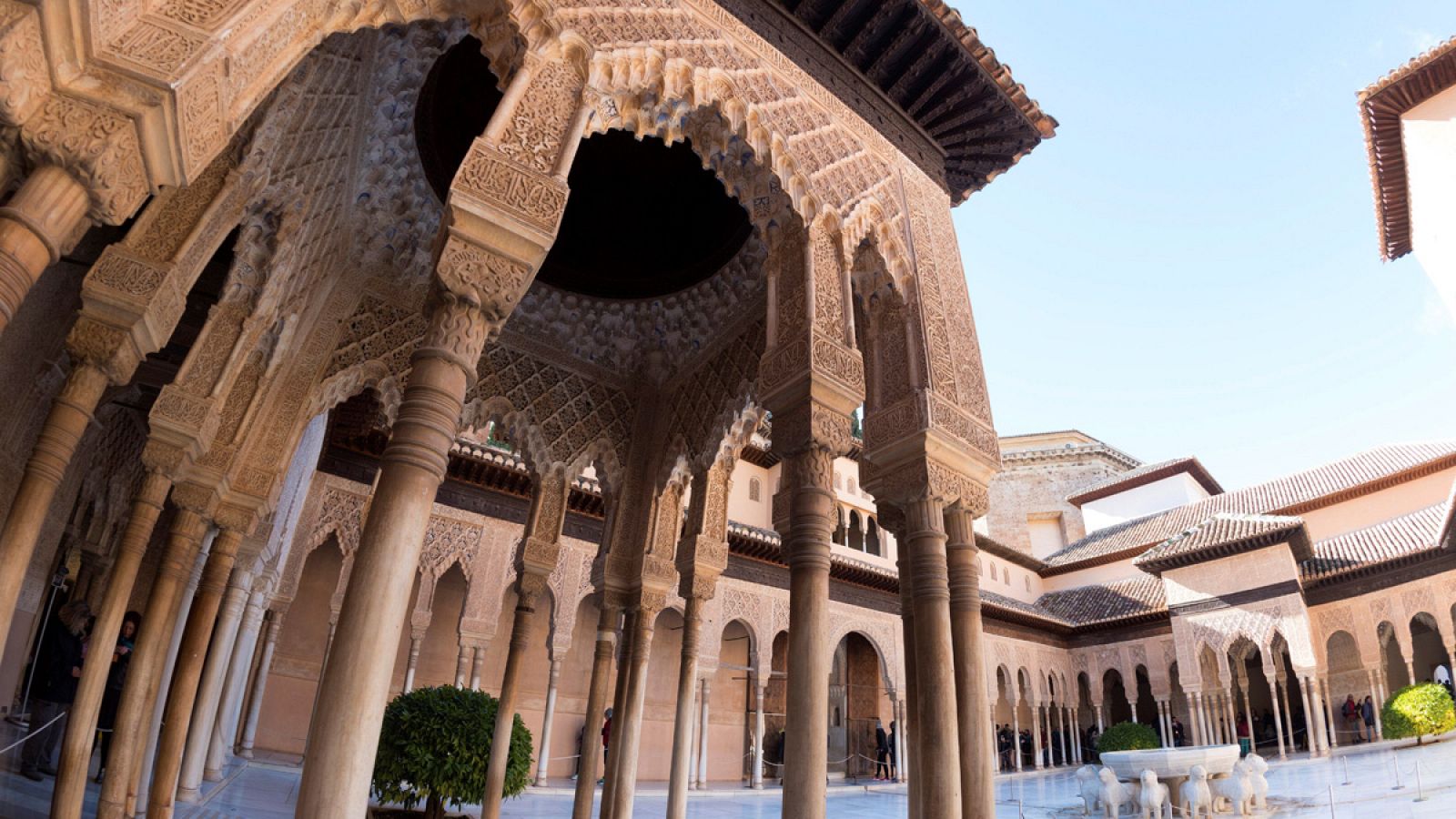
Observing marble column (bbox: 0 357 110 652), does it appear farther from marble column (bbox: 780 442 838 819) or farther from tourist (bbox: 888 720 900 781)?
tourist (bbox: 888 720 900 781)

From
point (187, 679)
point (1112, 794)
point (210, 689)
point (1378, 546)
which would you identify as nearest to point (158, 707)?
point (210, 689)

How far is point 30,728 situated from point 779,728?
52.4ft

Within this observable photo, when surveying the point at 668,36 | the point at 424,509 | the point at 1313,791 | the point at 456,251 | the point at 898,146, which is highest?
the point at 898,146

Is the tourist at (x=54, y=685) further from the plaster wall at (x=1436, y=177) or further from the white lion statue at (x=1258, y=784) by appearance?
the plaster wall at (x=1436, y=177)

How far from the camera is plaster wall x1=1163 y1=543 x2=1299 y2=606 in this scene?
67.1ft

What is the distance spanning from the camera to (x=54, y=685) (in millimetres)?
6379

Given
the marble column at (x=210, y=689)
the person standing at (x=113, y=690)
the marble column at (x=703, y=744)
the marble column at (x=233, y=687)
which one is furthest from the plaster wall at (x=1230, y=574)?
the person standing at (x=113, y=690)

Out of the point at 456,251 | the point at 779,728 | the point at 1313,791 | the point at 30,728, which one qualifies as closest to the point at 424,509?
the point at 456,251

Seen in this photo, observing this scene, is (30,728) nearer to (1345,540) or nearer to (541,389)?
(541,389)

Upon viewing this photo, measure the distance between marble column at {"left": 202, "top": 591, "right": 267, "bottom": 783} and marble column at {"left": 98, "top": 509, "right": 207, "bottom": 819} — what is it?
3145mm

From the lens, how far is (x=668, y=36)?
16.3ft

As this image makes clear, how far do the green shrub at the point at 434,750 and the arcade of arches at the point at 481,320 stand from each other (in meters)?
0.27

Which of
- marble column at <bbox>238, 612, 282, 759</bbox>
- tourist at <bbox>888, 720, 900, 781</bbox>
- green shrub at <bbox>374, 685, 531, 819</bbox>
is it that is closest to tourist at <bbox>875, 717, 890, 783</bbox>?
tourist at <bbox>888, 720, 900, 781</bbox>

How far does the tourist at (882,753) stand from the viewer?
784 inches
